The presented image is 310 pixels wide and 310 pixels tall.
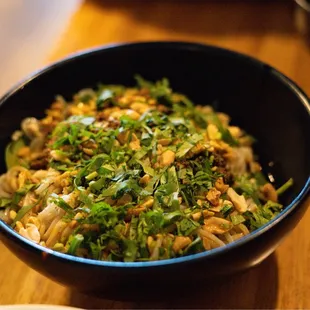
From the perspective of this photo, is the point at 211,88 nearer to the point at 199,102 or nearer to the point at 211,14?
the point at 199,102

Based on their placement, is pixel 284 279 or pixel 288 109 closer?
pixel 284 279

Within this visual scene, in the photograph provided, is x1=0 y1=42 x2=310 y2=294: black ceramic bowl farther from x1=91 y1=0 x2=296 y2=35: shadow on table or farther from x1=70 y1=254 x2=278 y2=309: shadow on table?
x1=91 y1=0 x2=296 y2=35: shadow on table

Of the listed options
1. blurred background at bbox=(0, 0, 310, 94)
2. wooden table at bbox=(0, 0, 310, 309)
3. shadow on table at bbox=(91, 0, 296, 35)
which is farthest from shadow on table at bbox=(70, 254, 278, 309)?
shadow on table at bbox=(91, 0, 296, 35)

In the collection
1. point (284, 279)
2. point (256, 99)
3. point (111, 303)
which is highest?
point (256, 99)

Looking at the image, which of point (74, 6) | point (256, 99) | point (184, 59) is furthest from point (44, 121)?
point (74, 6)

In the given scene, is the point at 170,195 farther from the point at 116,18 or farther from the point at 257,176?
the point at 116,18

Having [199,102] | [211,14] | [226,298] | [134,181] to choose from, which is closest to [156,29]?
[211,14]
